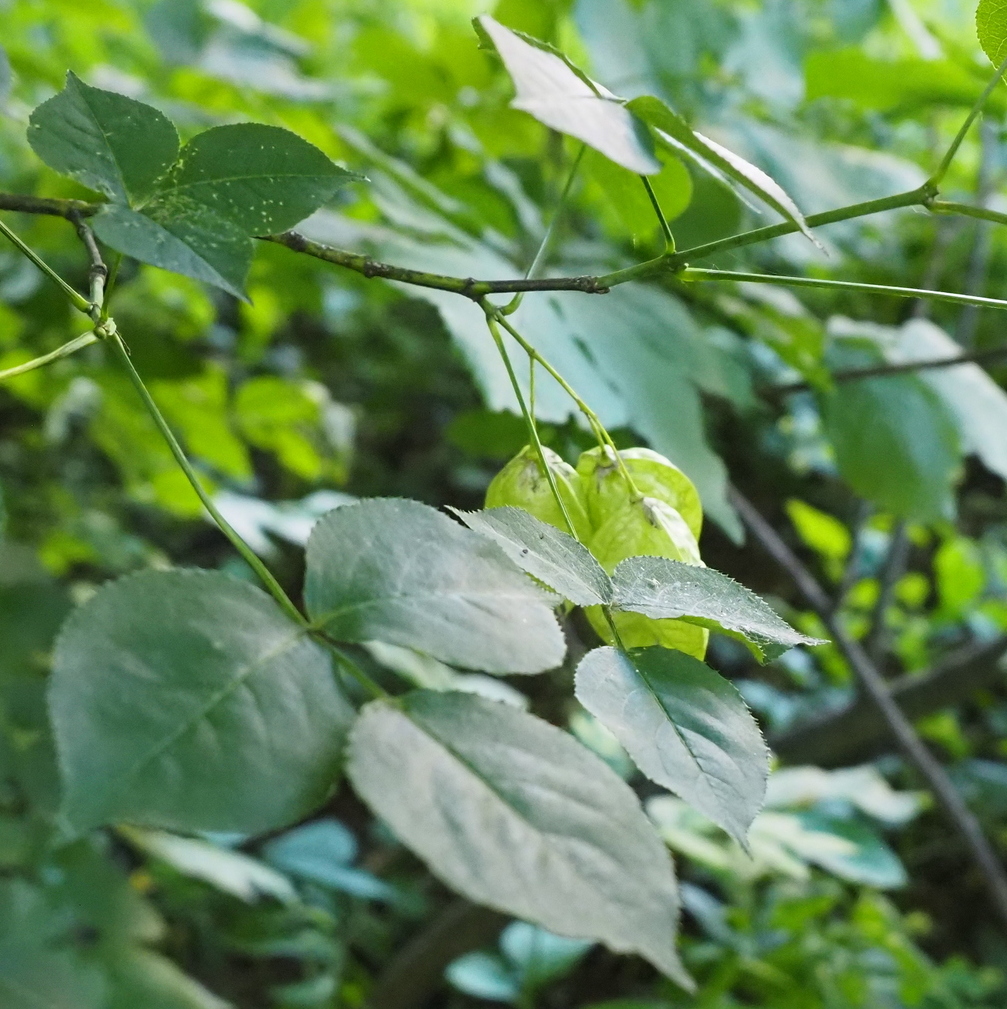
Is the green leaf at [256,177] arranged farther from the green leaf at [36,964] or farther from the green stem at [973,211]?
the green leaf at [36,964]

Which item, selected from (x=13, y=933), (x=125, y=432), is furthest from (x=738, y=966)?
(x=125, y=432)

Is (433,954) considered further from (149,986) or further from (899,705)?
(899,705)

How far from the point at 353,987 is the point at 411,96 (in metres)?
1.22

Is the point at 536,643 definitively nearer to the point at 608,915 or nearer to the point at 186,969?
the point at 608,915

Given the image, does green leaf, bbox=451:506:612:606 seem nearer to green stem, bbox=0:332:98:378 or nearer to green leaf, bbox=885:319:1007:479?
green stem, bbox=0:332:98:378

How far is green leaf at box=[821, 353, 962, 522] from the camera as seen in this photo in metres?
0.90

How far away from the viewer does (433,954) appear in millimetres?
1237

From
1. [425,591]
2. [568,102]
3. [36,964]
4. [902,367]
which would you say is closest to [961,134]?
[568,102]

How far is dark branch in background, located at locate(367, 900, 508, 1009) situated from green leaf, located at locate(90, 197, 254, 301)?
1024 mm

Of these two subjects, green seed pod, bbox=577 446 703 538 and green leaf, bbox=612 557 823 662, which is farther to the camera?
green seed pod, bbox=577 446 703 538

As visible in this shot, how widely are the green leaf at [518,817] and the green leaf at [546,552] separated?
0.05 m

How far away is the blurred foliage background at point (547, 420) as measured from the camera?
73 cm

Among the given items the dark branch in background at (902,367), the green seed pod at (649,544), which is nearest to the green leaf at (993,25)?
the green seed pod at (649,544)

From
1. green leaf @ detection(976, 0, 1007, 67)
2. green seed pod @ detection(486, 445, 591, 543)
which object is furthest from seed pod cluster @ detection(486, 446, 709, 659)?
green leaf @ detection(976, 0, 1007, 67)
